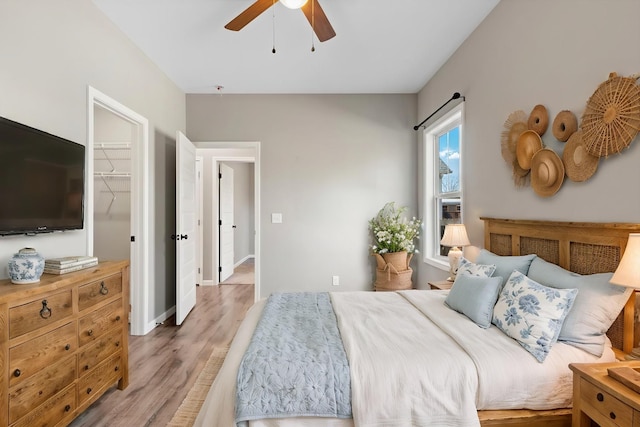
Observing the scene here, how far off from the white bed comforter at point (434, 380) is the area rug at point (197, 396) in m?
0.74

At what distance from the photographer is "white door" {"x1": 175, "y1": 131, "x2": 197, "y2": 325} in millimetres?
3561

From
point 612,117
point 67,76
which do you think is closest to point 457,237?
point 612,117

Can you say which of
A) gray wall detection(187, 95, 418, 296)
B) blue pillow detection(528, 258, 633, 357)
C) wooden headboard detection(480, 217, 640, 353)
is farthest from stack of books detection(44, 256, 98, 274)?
wooden headboard detection(480, 217, 640, 353)

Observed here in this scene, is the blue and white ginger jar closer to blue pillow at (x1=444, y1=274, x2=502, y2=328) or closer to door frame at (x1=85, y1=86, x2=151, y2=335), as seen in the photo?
door frame at (x1=85, y1=86, x2=151, y2=335)

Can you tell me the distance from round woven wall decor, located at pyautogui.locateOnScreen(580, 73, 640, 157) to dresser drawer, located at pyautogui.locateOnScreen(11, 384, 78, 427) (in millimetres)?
2951

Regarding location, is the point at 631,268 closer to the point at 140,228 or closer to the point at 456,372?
the point at 456,372

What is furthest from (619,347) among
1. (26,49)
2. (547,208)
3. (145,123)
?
(145,123)

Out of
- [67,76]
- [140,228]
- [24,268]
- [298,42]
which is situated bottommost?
[24,268]

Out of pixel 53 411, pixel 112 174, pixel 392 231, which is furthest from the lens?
pixel 392 231

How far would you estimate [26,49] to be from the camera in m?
1.89

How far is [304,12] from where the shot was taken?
2215 mm

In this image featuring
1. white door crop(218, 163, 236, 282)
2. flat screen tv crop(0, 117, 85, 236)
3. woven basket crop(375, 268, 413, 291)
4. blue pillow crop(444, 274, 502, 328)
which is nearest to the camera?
flat screen tv crop(0, 117, 85, 236)

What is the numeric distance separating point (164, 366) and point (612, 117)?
327 centimetres

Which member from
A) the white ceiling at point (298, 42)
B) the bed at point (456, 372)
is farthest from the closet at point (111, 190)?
the bed at point (456, 372)
